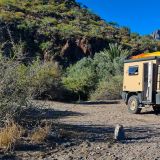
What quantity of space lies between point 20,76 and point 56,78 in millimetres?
13721

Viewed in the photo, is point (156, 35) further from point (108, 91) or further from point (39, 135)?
point (39, 135)

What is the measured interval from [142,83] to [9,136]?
10218 mm

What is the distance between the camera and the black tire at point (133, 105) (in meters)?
19.9

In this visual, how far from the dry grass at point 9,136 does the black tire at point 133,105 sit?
9.50 meters

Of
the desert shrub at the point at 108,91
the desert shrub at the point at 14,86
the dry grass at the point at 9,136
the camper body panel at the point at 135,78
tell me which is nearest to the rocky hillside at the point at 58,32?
the desert shrub at the point at 108,91

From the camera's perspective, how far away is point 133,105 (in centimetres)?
2020

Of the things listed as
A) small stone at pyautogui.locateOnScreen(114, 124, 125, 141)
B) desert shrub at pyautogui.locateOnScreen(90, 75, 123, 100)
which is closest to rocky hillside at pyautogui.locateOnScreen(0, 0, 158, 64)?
desert shrub at pyautogui.locateOnScreen(90, 75, 123, 100)

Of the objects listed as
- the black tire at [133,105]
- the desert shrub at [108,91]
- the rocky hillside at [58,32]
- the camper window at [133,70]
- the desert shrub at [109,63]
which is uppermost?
the rocky hillside at [58,32]

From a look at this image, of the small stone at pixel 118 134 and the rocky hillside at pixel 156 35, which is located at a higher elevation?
the rocky hillside at pixel 156 35

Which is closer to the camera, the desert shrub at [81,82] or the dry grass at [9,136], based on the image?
the dry grass at [9,136]

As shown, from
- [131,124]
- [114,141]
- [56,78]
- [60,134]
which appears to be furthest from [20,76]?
[56,78]

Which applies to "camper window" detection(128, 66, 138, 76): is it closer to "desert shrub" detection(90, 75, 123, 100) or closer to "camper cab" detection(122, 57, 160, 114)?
"camper cab" detection(122, 57, 160, 114)

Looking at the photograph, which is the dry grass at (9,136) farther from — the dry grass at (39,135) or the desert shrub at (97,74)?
the desert shrub at (97,74)

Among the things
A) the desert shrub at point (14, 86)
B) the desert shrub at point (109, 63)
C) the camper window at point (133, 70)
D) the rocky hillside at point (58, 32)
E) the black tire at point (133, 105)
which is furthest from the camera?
the rocky hillside at point (58, 32)
